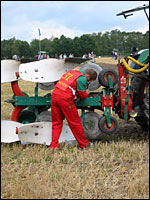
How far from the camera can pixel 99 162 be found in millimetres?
4031

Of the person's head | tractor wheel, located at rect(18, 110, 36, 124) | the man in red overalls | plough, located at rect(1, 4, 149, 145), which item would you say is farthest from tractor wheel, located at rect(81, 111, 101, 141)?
tractor wheel, located at rect(18, 110, 36, 124)

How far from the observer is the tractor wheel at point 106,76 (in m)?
4.66

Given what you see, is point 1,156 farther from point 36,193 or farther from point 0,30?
point 0,30

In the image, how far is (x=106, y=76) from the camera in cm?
470

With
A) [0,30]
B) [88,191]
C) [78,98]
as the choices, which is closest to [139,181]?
[88,191]

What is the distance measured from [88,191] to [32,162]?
113cm

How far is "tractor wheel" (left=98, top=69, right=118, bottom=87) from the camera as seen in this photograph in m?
4.66

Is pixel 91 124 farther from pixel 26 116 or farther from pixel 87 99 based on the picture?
pixel 26 116

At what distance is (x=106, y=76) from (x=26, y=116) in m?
1.61

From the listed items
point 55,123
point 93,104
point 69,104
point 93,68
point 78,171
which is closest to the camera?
point 78,171

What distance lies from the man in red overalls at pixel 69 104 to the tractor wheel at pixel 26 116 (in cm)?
73

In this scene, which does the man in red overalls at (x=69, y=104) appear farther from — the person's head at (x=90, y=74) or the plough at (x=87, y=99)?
the plough at (x=87, y=99)

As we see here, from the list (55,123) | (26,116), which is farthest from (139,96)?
(26,116)

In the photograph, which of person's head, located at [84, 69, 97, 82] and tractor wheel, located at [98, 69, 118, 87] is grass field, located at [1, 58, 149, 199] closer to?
tractor wheel, located at [98, 69, 118, 87]
